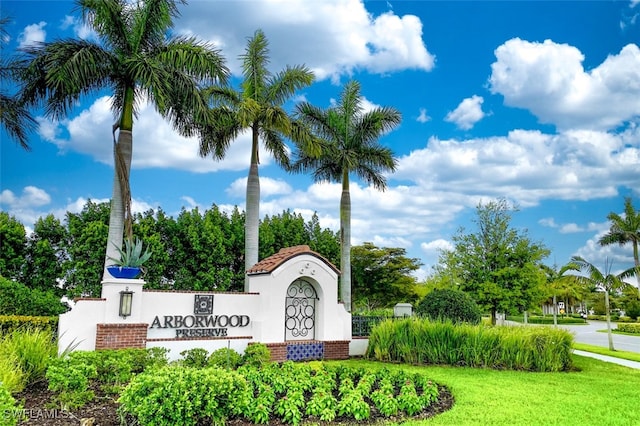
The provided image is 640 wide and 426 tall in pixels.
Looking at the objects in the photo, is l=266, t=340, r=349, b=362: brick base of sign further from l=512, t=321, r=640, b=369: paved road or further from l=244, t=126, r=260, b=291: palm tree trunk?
l=512, t=321, r=640, b=369: paved road

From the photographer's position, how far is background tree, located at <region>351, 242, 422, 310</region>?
30.4 metres

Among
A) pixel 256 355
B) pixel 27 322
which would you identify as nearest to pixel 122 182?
pixel 27 322

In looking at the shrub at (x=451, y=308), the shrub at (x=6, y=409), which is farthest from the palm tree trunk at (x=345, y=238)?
the shrub at (x=6, y=409)

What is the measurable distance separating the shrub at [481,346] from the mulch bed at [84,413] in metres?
5.07

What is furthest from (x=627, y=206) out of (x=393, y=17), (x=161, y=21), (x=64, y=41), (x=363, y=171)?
(x=64, y=41)

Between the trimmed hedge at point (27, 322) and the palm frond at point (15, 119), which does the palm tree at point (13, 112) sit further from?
the trimmed hedge at point (27, 322)

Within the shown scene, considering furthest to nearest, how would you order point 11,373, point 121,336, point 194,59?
1. point 194,59
2. point 121,336
3. point 11,373

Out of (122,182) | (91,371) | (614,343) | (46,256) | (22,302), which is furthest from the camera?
(614,343)

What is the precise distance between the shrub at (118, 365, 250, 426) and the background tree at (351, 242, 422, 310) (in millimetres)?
24518

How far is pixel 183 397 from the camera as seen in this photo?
532 centimetres

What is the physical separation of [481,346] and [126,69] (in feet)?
42.7

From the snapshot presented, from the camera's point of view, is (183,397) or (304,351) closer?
(183,397)

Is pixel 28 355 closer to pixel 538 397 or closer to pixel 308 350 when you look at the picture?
pixel 308 350

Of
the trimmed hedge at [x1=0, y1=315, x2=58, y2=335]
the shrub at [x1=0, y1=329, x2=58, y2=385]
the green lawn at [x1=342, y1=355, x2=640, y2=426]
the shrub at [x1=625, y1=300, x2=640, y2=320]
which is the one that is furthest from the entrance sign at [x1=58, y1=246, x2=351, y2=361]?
the shrub at [x1=625, y1=300, x2=640, y2=320]
